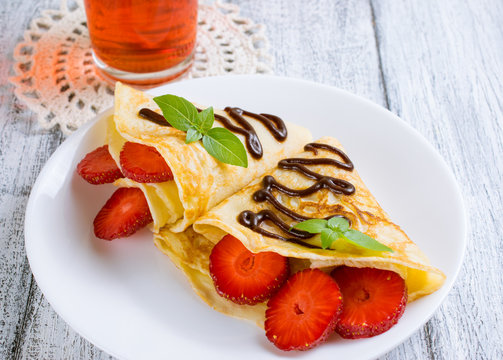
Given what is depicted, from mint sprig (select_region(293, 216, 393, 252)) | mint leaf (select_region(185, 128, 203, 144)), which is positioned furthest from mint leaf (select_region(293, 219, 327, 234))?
mint leaf (select_region(185, 128, 203, 144))

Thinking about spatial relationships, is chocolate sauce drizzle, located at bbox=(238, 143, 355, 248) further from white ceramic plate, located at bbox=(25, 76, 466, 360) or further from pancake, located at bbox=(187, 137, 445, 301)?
white ceramic plate, located at bbox=(25, 76, 466, 360)

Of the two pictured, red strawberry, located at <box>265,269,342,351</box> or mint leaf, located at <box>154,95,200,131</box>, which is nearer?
red strawberry, located at <box>265,269,342,351</box>

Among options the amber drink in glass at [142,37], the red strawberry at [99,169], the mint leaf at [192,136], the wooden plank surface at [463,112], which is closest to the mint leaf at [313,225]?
the mint leaf at [192,136]

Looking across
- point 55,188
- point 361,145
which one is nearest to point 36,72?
point 55,188

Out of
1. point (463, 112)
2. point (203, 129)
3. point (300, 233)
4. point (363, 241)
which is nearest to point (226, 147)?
point (203, 129)

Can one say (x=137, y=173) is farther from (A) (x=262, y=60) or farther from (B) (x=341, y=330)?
(A) (x=262, y=60)

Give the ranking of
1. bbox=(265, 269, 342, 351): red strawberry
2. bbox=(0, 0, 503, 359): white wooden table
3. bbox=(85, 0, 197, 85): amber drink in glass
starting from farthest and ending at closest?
1. bbox=(85, 0, 197, 85): amber drink in glass
2. bbox=(0, 0, 503, 359): white wooden table
3. bbox=(265, 269, 342, 351): red strawberry

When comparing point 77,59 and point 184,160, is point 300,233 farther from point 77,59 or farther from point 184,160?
point 77,59
